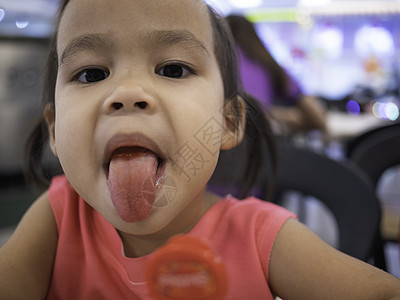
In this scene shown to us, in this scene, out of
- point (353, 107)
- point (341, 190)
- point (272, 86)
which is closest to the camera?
point (341, 190)

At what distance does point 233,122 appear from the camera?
0.57 meters

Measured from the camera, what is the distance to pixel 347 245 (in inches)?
28.3

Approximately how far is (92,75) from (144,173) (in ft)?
0.51

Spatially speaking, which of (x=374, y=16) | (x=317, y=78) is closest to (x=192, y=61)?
(x=374, y=16)

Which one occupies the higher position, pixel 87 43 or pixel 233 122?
pixel 87 43

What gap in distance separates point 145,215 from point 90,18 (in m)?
0.23

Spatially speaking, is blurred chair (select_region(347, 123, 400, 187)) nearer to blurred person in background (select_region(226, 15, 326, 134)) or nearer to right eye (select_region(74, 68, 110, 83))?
blurred person in background (select_region(226, 15, 326, 134))

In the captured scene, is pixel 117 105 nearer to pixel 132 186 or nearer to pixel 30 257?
pixel 132 186

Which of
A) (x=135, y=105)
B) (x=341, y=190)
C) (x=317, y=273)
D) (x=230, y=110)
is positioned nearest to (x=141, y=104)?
(x=135, y=105)

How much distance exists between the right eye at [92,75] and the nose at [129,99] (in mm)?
53

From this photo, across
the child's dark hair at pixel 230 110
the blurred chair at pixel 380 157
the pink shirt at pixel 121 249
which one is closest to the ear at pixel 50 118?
the child's dark hair at pixel 230 110

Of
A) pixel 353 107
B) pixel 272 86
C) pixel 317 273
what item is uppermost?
pixel 317 273

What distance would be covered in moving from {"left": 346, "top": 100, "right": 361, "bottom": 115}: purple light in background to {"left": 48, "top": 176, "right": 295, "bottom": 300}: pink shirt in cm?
331

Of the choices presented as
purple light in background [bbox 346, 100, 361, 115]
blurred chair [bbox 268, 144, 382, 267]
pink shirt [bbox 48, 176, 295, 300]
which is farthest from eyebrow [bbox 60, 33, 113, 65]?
purple light in background [bbox 346, 100, 361, 115]
